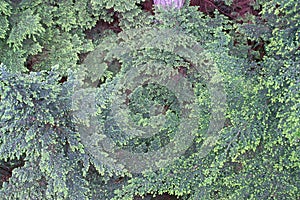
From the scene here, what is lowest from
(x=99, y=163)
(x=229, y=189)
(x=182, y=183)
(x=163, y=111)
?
(x=229, y=189)

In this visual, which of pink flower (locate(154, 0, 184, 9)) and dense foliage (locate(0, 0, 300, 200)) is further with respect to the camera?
pink flower (locate(154, 0, 184, 9))

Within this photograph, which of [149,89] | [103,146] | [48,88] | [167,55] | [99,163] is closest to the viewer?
[48,88]

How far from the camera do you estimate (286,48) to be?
1.92 metres

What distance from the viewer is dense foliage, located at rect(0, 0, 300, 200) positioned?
1857 millimetres

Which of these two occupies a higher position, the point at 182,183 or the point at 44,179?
the point at 44,179

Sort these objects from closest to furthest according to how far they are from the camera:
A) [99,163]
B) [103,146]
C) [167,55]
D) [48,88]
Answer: [48,88], [99,163], [103,146], [167,55]

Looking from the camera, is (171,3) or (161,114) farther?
(171,3)

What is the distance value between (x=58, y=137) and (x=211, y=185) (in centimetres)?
113

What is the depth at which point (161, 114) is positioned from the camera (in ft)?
7.44

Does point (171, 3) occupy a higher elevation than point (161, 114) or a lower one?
higher

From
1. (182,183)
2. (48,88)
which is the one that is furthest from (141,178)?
(48,88)

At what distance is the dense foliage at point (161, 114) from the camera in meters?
1.86

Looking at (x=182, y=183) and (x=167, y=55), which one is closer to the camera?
(x=182, y=183)

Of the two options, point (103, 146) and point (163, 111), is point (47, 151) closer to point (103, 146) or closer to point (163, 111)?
point (103, 146)
